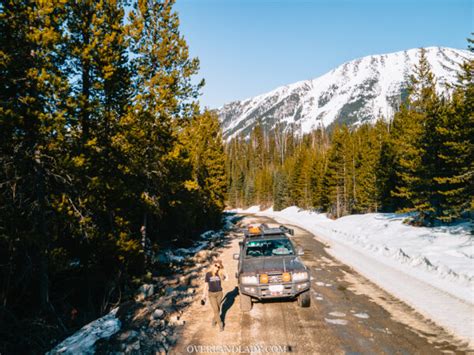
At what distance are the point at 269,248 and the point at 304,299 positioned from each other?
196 cm

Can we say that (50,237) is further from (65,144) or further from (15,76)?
(15,76)

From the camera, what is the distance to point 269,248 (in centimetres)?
994

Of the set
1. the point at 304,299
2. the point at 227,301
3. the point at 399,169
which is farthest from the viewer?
the point at 399,169

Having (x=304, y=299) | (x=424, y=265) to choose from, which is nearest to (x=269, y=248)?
(x=304, y=299)

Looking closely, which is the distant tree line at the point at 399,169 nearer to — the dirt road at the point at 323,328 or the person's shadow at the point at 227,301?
the dirt road at the point at 323,328

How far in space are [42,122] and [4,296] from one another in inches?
190

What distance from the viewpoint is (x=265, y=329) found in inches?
287

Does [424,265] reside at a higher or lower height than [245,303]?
lower

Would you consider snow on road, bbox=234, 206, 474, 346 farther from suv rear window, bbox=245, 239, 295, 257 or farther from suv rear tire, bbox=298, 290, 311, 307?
suv rear window, bbox=245, 239, 295, 257

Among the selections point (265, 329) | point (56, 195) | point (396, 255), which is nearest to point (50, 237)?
point (56, 195)

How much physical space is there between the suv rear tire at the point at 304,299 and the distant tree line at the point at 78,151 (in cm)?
645

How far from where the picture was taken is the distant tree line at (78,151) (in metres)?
8.55

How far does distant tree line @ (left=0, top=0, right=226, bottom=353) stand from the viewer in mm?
8555

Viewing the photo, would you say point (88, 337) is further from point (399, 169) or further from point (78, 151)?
point (399, 169)
